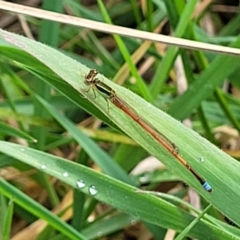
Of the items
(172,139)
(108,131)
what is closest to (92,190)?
(172,139)

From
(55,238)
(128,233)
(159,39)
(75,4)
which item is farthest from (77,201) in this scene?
(75,4)

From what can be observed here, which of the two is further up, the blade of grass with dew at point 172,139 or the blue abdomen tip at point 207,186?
the blade of grass with dew at point 172,139

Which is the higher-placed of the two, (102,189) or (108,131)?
(108,131)

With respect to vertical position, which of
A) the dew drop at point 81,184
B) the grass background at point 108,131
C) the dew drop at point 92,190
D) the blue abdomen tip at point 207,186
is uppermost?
the grass background at point 108,131

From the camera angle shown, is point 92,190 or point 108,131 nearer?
point 92,190

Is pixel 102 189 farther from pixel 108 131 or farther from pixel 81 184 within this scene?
pixel 108 131

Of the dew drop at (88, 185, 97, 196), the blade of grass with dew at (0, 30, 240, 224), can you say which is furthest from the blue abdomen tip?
the dew drop at (88, 185, 97, 196)

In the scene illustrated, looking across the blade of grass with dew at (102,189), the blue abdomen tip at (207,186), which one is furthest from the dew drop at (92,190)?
the blue abdomen tip at (207,186)

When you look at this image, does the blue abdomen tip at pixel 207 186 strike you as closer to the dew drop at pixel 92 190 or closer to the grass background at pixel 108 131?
the grass background at pixel 108 131

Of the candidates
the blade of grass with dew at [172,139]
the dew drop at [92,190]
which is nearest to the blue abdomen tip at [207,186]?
the blade of grass with dew at [172,139]
